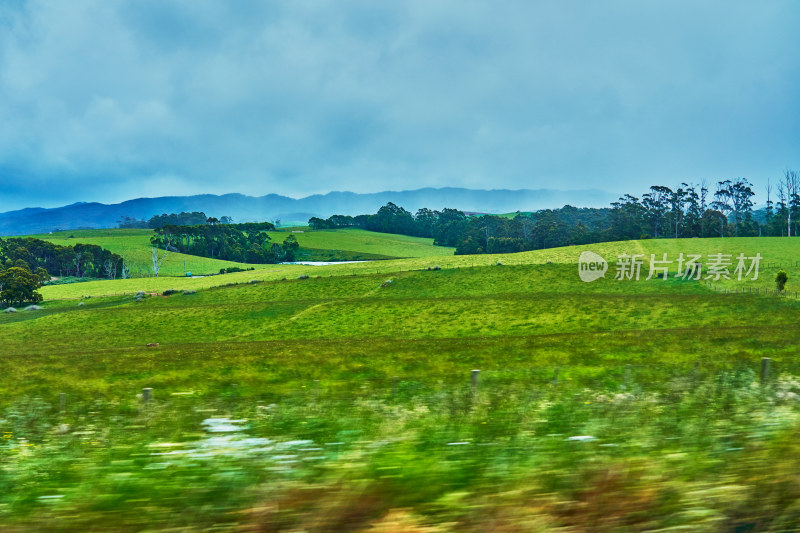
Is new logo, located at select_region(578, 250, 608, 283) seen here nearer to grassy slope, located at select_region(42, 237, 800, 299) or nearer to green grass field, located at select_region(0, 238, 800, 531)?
grassy slope, located at select_region(42, 237, 800, 299)

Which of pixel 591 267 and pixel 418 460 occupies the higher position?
pixel 418 460

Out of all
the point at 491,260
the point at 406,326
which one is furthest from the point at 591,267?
the point at 406,326

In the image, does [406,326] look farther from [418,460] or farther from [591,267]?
[418,460]

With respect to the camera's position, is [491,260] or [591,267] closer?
[591,267]

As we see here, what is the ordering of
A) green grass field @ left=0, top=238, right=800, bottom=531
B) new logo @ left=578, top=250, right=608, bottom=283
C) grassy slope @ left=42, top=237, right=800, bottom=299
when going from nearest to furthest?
green grass field @ left=0, top=238, right=800, bottom=531, new logo @ left=578, top=250, right=608, bottom=283, grassy slope @ left=42, top=237, right=800, bottom=299

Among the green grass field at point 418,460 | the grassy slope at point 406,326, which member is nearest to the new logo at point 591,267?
the grassy slope at point 406,326

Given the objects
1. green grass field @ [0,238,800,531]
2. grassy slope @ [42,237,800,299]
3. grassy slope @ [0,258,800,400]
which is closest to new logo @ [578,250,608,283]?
grassy slope @ [42,237,800,299]

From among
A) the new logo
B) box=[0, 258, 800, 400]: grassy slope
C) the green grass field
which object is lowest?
box=[0, 258, 800, 400]: grassy slope

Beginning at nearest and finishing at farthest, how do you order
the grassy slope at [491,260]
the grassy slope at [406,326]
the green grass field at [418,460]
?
the green grass field at [418,460], the grassy slope at [406,326], the grassy slope at [491,260]

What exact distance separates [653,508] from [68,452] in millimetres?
5868

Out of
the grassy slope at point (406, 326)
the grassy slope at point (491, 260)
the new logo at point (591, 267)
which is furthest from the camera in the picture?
the grassy slope at point (491, 260)

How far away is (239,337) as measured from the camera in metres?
70.9

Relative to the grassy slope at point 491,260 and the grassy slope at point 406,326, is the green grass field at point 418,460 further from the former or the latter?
the grassy slope at point 491,260

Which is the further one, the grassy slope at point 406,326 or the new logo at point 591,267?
the new logo at point 591,267
